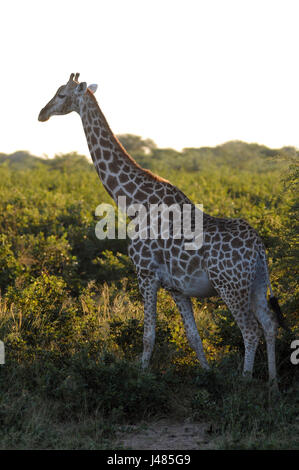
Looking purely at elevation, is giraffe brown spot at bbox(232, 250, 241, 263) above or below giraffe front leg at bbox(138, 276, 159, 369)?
above

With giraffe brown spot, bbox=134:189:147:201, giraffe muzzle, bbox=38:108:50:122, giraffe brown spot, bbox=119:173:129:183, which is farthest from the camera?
giraffe muzzle, bbox=38:108:50:122

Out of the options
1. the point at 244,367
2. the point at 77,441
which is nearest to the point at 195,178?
the point at 244,367

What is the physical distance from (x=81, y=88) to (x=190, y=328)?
3.03 m

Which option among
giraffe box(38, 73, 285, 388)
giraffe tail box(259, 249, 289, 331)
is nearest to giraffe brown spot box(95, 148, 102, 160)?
giraffe box(38, 73, 285, 388)

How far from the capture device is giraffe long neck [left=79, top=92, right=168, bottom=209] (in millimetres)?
7020

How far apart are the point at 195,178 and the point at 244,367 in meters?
15.9

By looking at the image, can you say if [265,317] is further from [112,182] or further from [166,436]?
[112,182]

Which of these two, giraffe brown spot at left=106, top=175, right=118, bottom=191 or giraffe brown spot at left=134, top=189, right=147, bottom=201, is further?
giraffe brown spot at left=106, top=175, right=118, bottom=191

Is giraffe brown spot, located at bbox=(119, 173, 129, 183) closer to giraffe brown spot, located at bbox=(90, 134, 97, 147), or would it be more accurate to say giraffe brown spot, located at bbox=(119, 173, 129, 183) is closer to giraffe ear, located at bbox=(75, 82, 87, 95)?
giraffe brown spot, located at bbox=(90, 134, 97, 147)

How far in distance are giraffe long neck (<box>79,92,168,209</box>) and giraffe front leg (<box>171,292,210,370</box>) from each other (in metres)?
1.38

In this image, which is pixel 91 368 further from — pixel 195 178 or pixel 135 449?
pixel 195 178

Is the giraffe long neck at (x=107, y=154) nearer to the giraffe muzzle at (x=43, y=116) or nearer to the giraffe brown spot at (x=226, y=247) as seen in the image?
the giraffe muzzle at (x=43, y=116)

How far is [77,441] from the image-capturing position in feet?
16.6

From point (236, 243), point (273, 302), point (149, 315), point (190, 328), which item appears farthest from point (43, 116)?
point (273, 302)
